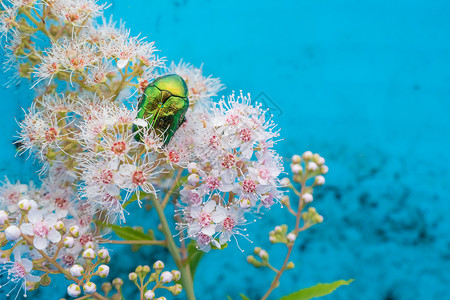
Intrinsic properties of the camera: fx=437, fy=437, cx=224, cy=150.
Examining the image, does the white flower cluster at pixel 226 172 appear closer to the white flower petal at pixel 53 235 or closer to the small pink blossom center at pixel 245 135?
the small pink blossom center at pixel 245 135

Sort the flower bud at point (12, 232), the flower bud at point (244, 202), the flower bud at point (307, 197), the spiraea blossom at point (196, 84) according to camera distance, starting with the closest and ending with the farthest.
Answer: the flower bud at point (12, 232), the flower bud at point (244, 202), the flower bud at point (307, 197), the spiraea blossom at point (196, 84)

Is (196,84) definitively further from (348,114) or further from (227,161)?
(348,114)

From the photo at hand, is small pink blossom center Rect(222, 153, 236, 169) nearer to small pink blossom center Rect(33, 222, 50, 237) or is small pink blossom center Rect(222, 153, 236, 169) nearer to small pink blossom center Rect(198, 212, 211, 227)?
small pink blossom center Rect(198, 212, 211, 227)

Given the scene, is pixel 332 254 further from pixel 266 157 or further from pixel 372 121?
pixel 266 157

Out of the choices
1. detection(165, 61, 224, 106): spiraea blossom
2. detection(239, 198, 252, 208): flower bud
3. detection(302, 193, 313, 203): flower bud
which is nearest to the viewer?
detection(239, 198, 252, 208): flower bud

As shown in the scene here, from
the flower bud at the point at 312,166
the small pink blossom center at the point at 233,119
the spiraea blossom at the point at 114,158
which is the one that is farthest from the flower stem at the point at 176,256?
the flower bud at the point at 312,166

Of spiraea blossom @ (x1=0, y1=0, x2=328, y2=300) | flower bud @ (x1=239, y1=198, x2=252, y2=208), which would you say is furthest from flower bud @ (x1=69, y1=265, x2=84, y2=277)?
flower bud @ (x1=239, y1=198, x2=252, y2=208)

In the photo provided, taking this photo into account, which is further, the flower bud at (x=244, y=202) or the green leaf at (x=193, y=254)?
the green leaf at (x=193, y=254)
